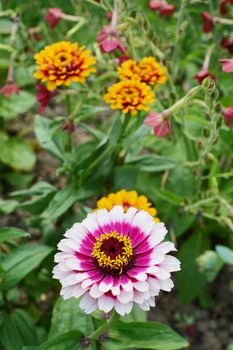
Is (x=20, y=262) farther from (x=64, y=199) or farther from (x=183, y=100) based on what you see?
(x=183, y=100)

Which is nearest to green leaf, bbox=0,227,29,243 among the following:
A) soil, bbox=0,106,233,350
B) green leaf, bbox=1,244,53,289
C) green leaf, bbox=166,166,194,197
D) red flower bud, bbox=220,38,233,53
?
green leaf, bbox=1,244,53,289

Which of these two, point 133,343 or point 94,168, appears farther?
point 94,168

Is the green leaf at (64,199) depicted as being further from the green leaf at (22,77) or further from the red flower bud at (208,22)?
the green leaf at (22,77)

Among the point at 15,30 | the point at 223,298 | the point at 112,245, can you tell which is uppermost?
the point at 15,30

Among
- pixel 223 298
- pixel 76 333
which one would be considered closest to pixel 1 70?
pixel 223 298

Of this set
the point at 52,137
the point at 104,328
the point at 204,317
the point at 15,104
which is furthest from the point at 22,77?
the point at 104,328

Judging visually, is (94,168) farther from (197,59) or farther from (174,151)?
(197,59)
